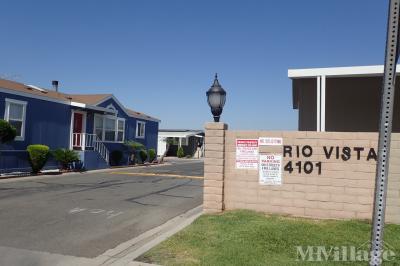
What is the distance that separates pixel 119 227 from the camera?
780cm

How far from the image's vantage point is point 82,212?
920 centimetres

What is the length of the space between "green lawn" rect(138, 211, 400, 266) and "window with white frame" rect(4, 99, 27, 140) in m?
13.4

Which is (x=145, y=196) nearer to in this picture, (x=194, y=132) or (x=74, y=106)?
(x=74, y=106)

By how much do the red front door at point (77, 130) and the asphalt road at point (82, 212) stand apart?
773 cm

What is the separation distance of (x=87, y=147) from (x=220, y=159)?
53.4 ft

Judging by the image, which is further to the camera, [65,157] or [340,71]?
[65,157]

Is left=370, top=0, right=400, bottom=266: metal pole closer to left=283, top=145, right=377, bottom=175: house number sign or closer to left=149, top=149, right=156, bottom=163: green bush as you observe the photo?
left=283, top=145, right=377, bottom=175: house number sign

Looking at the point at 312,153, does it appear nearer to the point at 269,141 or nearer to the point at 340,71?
the point at 269,141

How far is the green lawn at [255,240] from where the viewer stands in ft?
17.5

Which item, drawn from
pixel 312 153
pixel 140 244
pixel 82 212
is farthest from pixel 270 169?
pixel 82 212

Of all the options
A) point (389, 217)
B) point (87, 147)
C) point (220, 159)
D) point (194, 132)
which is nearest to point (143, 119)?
point (87, 147)

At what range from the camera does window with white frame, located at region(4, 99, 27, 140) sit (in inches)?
706

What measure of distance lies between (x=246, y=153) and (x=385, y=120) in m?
6.31

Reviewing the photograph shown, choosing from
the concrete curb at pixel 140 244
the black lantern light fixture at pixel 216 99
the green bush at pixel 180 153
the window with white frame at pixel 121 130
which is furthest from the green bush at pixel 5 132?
the green bush at pixel 180 153
